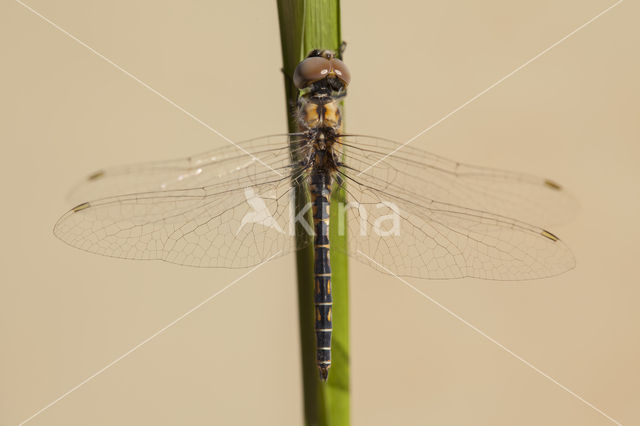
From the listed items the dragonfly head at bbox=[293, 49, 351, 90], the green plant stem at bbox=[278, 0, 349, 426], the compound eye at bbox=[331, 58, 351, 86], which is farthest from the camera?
the compound eye at bbox=[331, 58, 351, 86]

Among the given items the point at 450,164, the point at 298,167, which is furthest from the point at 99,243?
the point at 450,164

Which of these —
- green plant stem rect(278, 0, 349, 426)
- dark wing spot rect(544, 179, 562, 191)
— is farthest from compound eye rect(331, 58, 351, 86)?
dark wing spot rect(544, 179, 562, 191)

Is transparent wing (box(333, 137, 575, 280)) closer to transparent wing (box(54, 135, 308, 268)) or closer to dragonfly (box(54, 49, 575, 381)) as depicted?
dragonfly (box(54, 49, 575, 381))

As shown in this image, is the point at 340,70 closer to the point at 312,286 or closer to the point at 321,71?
the point at 321,71

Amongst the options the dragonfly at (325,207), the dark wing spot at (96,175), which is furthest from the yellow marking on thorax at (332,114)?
the dark wing spot at (96,175)

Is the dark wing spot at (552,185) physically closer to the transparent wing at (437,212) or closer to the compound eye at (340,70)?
the transparent wing at (437,212)

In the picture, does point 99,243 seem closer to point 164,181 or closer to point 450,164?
point 164,181
